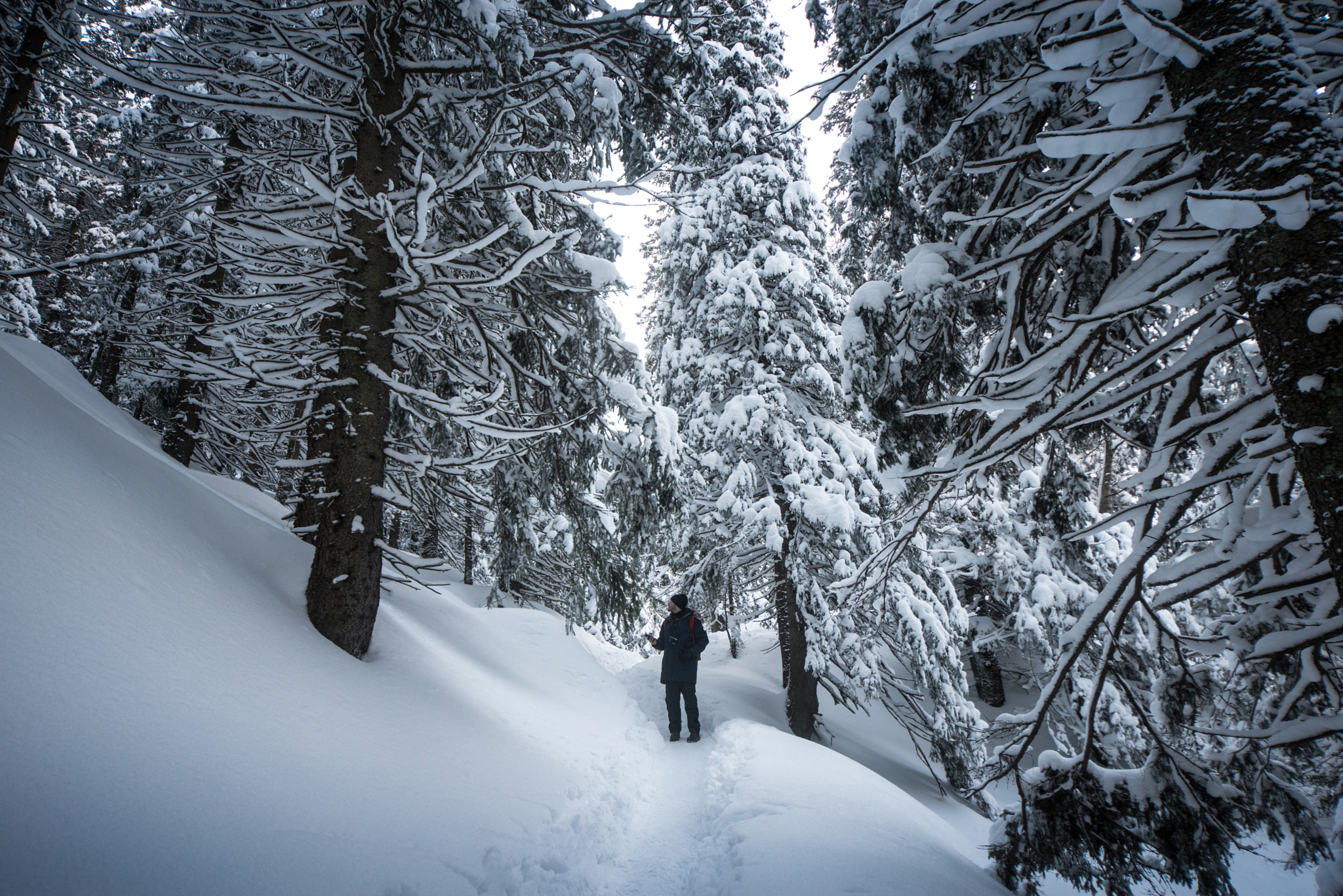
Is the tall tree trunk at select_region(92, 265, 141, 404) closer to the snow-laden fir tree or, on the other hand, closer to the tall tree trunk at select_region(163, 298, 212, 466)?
the tall tree trunk at select_region(163, 298, 212, 466)

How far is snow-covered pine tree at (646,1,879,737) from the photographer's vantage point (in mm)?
7562

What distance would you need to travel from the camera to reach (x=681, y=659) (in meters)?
6.74

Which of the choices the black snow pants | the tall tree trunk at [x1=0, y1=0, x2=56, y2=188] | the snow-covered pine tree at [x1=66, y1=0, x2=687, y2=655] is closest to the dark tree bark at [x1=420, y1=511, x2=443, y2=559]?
the snow-covered pine tree at [x1=66, y1=0, x2=687, y2=655]

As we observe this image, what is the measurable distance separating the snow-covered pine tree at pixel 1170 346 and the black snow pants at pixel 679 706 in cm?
410

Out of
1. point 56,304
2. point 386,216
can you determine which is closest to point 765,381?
point 386,216

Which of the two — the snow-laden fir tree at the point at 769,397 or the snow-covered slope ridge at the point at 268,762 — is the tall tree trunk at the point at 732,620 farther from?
the snow-covered slope ridge at the point at 268,762

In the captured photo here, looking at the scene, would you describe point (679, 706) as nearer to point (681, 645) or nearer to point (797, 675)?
point (681, 645)

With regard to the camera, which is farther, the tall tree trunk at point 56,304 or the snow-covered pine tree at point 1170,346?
the tall tree trunk at point 56,304

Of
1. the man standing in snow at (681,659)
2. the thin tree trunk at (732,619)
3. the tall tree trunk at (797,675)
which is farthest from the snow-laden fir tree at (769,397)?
the man standing in snow at (681,659)

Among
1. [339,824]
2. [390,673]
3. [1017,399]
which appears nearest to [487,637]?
[390,673]

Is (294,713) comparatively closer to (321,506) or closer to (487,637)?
→ (321,506)

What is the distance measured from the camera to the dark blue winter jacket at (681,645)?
676 cm

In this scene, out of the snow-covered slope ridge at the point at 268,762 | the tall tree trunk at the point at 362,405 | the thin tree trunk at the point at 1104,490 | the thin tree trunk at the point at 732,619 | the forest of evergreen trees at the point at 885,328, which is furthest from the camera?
the thin tree trunk at the point at 732,619

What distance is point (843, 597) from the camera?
405cm
